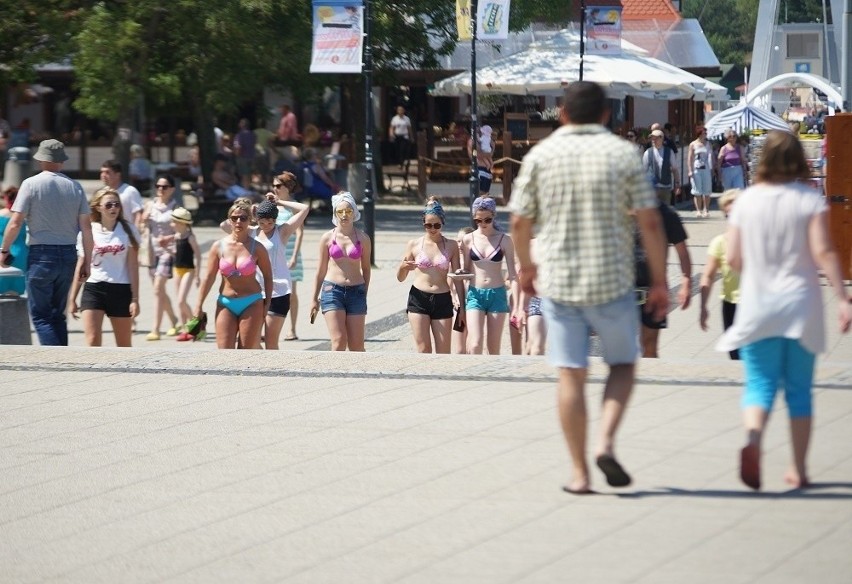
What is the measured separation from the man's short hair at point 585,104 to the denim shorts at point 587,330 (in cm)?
71

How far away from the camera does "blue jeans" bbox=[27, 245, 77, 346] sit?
11.1 meters

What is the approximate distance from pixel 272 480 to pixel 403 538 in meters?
1.13

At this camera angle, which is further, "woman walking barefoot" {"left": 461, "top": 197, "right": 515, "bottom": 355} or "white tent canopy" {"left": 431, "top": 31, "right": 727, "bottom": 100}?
"white tent canopy" {"left": 431, "top": 31, "right": 727, "bottom": 100}

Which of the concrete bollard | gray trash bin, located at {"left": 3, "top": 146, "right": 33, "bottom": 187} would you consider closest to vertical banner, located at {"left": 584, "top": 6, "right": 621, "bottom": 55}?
gray trash bin, located at {"left": 3, "top": 146, "right": 33, "bottom": 187}

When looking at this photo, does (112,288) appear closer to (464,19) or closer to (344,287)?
(344,287)

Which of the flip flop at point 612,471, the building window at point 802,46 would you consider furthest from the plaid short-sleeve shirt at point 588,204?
the building window at point 802,46

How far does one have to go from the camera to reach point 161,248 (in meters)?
15.1

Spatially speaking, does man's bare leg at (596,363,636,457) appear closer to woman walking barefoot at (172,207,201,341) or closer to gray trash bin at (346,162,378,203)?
woman walking barefoot at (172,207,201,341)

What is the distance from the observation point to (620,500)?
19.8ft

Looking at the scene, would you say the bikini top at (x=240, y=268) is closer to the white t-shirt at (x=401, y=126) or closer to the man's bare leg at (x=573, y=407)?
the man's bare leg at (x=573, y=407)

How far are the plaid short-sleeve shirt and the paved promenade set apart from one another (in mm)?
882

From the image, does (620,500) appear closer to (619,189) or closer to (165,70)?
(619,189)

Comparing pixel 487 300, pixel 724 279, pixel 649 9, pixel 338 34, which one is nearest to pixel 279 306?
pixel 487 300

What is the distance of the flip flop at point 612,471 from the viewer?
6012 millimetres
